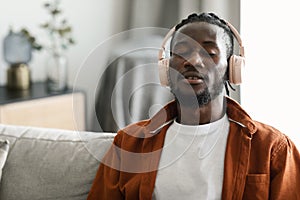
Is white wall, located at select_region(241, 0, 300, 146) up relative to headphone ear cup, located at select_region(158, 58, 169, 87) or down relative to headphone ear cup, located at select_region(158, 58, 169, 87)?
down

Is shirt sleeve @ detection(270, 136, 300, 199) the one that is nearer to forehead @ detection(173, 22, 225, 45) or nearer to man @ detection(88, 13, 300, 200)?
man @ detection(88, 13, 300, 200)

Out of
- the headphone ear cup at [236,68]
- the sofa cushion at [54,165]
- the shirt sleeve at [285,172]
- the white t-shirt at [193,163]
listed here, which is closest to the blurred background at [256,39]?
the sofa cushion at [54,165]

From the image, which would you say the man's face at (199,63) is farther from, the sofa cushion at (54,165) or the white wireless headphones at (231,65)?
the sofa cushion at (54,165)

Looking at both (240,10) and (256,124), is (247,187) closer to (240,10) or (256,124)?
(256,124)

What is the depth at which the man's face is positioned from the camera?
1.50 m

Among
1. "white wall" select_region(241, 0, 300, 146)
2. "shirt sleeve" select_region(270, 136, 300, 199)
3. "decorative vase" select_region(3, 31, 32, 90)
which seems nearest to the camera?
"shirt sleeve" select_region(270, 136, 300, 199)

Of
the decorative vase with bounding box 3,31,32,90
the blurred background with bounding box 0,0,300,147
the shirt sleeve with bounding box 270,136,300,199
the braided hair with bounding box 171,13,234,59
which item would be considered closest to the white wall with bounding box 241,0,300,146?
the blurred background with bounding box 0,0,300,147

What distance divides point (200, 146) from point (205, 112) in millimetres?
97

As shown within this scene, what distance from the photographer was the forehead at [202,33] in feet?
4.99

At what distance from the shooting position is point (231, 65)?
1.54 metres

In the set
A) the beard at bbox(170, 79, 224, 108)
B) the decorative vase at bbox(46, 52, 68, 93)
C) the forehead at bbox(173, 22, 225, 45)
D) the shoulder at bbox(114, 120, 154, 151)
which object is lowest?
the decorative vase at bbox(46, 52, 68, 93)

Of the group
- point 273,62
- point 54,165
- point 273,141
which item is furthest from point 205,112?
point 273,62

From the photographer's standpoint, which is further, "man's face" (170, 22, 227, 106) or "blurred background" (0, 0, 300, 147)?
"blurred background" (0, 0, 300, 147)

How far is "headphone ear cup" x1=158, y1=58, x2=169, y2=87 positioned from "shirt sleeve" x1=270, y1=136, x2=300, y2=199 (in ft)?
1.18
